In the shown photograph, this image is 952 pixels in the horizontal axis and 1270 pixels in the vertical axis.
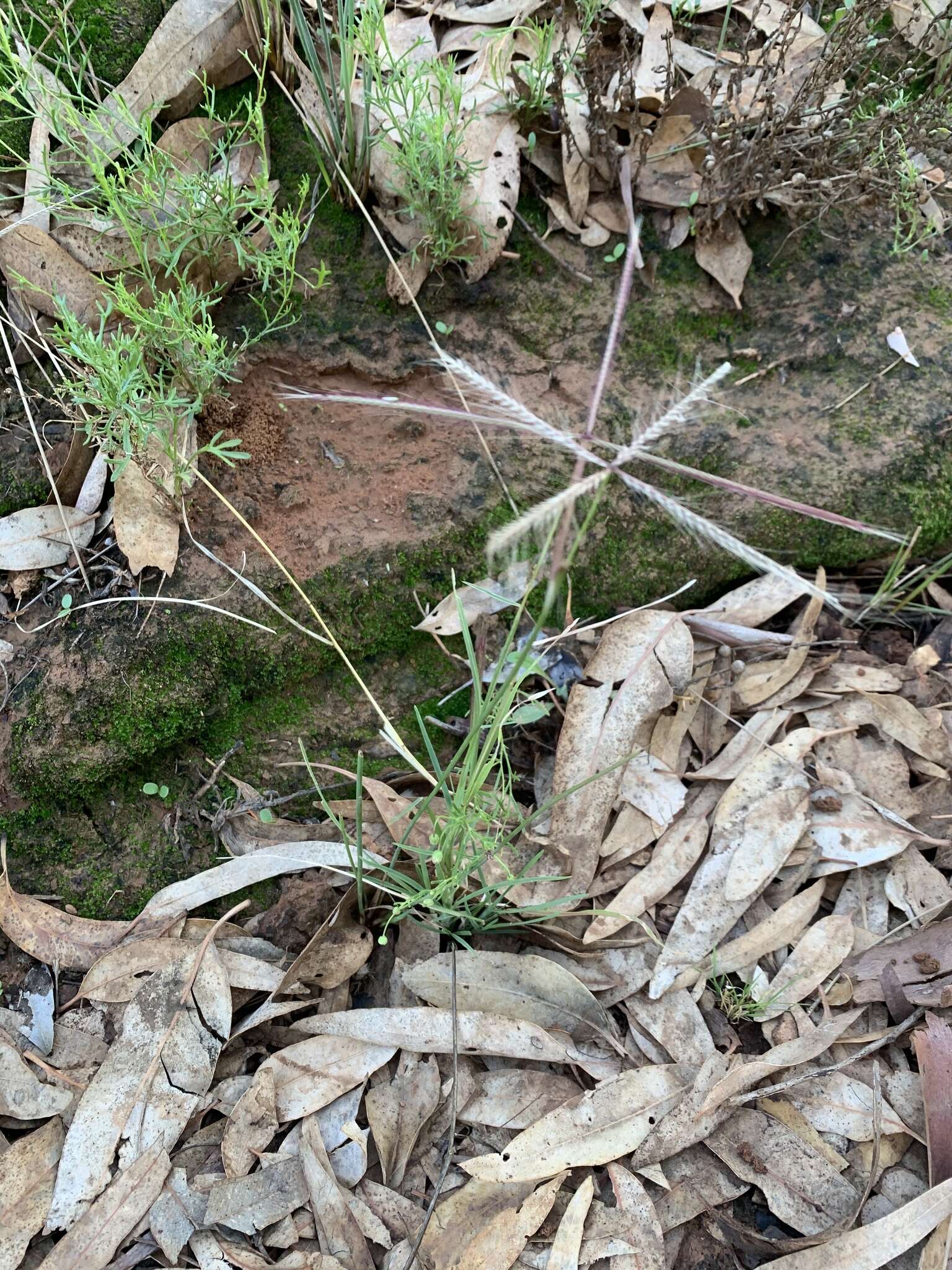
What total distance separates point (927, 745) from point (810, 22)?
183 centimetres

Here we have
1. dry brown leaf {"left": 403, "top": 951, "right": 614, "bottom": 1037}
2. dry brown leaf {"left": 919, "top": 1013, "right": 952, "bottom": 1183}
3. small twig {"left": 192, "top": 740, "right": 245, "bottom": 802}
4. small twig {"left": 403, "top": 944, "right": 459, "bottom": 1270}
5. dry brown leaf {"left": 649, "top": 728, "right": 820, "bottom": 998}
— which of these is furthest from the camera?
small twig {"left": 192, "top": 740, "right": 245, "bottom": 802}

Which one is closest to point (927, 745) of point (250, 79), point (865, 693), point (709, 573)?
point (865, 693)

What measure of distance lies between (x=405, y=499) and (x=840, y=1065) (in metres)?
1.41

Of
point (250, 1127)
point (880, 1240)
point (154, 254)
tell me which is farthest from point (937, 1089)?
point (154, 254)

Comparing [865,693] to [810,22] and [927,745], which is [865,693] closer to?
[927,745]

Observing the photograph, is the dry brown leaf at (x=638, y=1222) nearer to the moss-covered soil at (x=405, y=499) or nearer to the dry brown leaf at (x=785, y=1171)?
the dry brown leaf at (x=785, y=1171)

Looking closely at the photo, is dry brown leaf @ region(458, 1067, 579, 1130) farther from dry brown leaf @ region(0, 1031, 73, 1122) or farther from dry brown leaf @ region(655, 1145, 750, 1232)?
dry brown leaf @ region(0, 1031, 73, 1122)

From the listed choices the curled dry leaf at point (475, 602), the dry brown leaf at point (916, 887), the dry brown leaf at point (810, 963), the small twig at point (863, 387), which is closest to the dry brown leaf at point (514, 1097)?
the dry brown leaf at point (810, 963)

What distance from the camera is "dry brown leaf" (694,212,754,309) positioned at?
6.99 feet

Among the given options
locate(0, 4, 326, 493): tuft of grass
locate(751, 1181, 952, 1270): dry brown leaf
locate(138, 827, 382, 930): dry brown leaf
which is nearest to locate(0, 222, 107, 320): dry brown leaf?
locate(0, 4, 326, 493): tuft of grass

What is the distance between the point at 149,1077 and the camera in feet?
5.30

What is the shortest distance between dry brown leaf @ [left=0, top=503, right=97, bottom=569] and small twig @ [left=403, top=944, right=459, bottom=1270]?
1.17 metres

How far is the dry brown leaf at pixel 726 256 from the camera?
2.13 m

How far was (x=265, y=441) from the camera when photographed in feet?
→ 6.43
